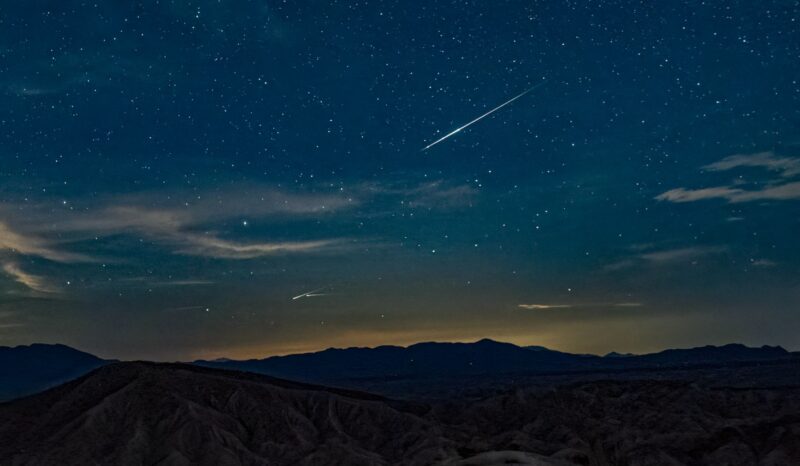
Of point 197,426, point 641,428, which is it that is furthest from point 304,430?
point 641,428

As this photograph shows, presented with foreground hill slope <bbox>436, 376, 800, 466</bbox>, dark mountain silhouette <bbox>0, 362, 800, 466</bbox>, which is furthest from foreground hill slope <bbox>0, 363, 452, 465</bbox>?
foreground hill slope <bbox>436, 376, 800, 466</bbox>

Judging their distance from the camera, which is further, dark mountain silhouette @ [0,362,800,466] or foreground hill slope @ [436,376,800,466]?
dark mountain silhouette @ [0,362,800,466]

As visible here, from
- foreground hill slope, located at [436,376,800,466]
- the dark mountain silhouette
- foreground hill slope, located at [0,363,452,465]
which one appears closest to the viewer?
foreground hill slope, located at [436,376,800,466]

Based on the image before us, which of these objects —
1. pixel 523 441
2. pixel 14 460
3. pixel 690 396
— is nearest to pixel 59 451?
pixel 14 460

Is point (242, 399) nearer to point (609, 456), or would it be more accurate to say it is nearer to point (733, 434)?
point (609, 456)

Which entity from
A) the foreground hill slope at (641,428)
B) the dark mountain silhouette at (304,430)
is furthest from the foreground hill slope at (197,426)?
the foreground hill slope at (641,428)

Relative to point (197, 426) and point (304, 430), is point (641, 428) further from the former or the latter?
point (197, 426)

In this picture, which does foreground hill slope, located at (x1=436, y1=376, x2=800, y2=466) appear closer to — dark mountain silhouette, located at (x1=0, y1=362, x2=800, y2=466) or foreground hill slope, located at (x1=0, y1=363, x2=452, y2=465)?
dark mountain silhouette, located at (x1=0, y1=362, x2=800, y2=466)
